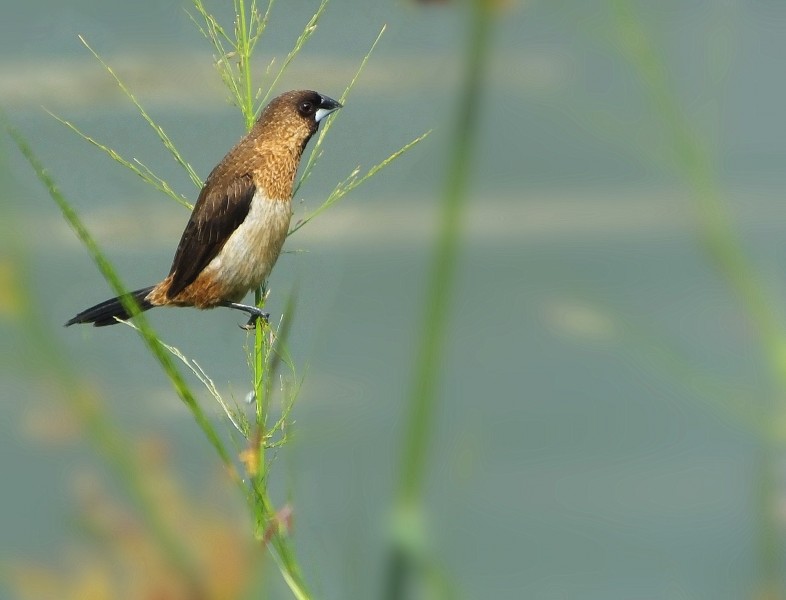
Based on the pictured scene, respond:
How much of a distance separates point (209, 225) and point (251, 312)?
69 millimetres

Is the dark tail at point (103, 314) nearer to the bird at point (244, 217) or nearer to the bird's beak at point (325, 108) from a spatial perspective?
the bird at point (244, 217)

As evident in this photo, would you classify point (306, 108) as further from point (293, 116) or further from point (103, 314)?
point (103, 314)

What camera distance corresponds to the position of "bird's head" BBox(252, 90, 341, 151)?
2.22 ft

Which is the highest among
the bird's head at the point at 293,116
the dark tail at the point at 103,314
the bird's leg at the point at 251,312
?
the bird's head at the point at 293,116

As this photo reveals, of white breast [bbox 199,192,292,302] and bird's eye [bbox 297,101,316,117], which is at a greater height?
bird's eye [bbox 297,101,316,117]

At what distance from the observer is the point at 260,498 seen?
58 cm

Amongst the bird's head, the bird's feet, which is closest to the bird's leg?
Result: the bird's feet

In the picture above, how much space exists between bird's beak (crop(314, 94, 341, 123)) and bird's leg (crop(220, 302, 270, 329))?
0.13 meters

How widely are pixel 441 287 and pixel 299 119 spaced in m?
0.48

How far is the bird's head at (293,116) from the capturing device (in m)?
0.68

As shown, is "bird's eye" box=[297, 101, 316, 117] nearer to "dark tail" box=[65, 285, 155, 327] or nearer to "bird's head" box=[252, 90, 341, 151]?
"bird's head" box=[252, 90, 341, 151]

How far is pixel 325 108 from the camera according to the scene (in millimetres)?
682

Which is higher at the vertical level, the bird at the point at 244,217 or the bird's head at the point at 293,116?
the bird's head at the point at 293,116

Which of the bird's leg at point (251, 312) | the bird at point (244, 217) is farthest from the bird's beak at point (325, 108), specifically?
the bird's leg at point (251, 312)
